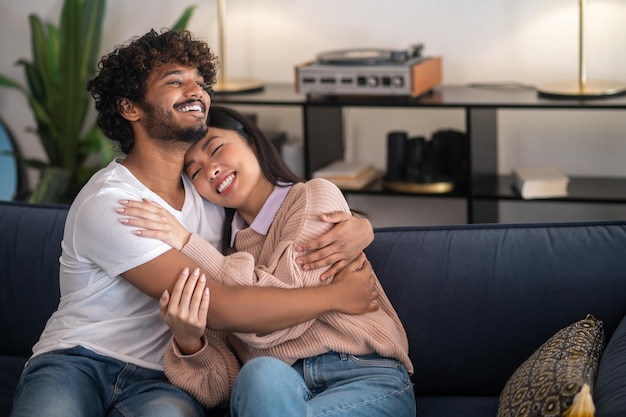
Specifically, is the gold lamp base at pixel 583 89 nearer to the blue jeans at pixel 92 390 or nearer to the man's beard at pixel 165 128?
the man's beard at pixel 165 128

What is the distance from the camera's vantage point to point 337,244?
2076mm

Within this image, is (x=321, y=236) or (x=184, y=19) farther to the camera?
(x=184, y=19)

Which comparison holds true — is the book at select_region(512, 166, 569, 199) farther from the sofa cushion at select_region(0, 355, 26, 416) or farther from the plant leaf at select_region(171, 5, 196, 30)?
the sofa cushion at select_region(0, 355, 26, 416)

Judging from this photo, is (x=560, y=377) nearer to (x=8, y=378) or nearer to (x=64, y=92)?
(x=8, y=378)

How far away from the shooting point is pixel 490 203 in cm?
347

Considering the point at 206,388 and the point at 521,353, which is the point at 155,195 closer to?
the point at 206,388

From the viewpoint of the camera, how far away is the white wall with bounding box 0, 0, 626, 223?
11.4 ft

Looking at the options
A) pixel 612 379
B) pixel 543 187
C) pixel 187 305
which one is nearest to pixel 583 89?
pixel 543 187

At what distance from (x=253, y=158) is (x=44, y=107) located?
81.4 inches

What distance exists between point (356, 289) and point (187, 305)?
1.19 feet

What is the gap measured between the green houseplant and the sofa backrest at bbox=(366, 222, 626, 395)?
6.00 ft

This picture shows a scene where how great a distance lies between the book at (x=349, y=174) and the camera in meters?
3.50

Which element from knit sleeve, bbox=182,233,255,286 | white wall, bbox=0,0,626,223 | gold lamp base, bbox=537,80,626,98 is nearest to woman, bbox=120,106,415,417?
knit sleeve, bbox=182,233,255,286

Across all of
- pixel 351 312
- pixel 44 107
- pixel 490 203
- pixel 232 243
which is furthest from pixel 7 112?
pixel 351 312
